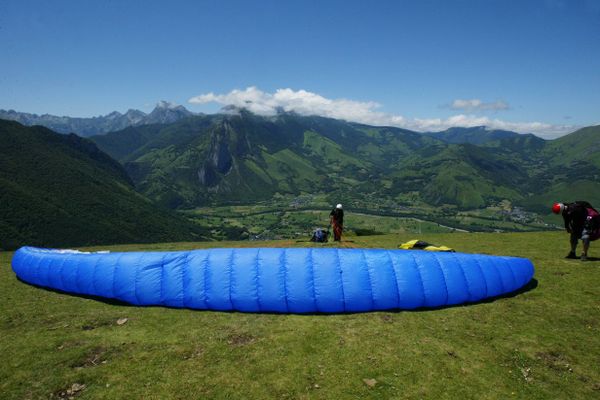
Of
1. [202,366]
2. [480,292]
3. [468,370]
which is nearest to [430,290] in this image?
[480,292]

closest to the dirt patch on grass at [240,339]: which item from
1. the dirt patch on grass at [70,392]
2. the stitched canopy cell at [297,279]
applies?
the stitched canopy cell at [297,279]

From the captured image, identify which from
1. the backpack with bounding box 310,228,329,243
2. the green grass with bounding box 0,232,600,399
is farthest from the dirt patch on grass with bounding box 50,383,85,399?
the backpack with bounding box 310,228,329,243

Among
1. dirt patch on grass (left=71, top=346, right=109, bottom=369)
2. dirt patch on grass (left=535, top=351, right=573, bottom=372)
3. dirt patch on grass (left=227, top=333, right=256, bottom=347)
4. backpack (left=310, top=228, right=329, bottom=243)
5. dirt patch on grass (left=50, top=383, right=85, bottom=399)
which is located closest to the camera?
dirt patch on grass (left=50, top=383, right=85, bottom=399)

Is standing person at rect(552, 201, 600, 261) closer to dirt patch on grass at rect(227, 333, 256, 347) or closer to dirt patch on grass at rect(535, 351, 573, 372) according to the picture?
dirt patch on grass at rect(535, 351, 573, 372)

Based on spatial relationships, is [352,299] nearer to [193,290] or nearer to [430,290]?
[430,290]

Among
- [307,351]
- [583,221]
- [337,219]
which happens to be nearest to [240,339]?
[307,351]
